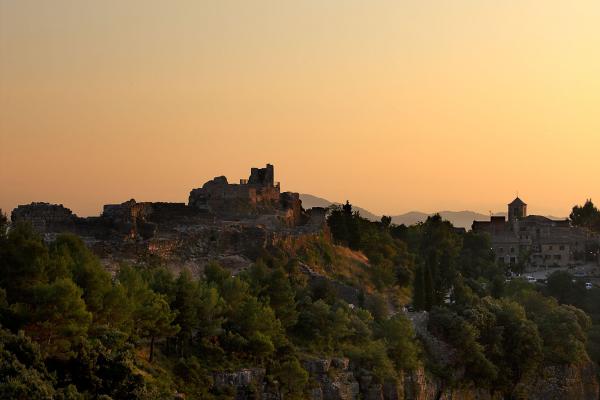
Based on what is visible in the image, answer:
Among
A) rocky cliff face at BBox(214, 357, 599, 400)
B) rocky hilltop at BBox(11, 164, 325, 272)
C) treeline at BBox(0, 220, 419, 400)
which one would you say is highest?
rocky hilltop at BBox(11, 164, 325, 272)

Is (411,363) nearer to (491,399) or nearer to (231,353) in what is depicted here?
(491,399)

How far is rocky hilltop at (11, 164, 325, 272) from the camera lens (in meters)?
55.0

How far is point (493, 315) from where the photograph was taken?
61.5m

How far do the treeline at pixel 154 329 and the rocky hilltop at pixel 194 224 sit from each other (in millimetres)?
5490

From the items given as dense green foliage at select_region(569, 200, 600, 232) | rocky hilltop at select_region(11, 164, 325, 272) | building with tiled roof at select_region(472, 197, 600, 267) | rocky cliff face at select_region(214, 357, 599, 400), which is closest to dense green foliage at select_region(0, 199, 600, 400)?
rocky cliff face at select_region(214, 357, 599, 400)

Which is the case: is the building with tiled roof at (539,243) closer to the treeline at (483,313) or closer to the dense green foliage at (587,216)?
the dense green foliage at (587,216)

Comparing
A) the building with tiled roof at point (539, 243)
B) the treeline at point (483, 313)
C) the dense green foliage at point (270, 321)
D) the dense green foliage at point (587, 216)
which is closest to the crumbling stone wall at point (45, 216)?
the dense green foliage at point (270, 321)

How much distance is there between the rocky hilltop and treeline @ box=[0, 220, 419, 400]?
549cm

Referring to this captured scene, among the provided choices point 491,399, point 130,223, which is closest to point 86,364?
point 130,223

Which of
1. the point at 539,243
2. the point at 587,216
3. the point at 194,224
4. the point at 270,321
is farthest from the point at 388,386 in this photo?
the point at 587,216

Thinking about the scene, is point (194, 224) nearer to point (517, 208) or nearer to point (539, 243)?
point (539, 243)

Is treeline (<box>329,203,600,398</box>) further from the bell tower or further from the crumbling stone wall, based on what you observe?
the bell tower

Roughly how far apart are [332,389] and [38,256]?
49.9 feet

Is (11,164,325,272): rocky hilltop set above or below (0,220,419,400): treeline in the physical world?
above
